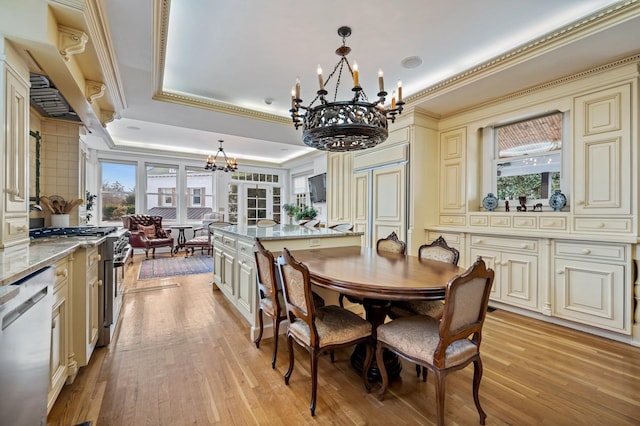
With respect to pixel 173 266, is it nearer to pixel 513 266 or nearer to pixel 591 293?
pixel 513 266

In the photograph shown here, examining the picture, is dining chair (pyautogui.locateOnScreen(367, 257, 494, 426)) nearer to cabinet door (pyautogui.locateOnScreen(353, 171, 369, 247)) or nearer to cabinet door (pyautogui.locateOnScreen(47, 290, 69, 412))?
cabinet door (pyautogui.locateOnScreen(47, 290, 69, 412))

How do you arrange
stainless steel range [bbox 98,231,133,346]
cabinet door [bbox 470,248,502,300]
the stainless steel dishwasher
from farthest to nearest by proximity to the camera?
1. cabinet door [bbox 470,248,502,300]
2. stainless steel range [bbox 98,231,133,346]
3. the stainless steel dishwasher

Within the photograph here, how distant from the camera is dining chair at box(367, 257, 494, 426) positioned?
4.61 ft

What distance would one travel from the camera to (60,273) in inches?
65.3

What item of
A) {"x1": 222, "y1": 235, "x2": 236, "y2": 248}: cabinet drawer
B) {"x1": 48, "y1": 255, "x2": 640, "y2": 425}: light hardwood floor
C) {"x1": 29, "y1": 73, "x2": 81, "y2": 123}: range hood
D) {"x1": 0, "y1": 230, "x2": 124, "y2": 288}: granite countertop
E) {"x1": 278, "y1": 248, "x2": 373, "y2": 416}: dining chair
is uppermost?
{"x1": 29, "y1": 73, "x2": 81, "y2": 123}: range hood

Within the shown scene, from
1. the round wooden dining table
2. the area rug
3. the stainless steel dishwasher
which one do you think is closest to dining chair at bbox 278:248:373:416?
the round wooden dining table

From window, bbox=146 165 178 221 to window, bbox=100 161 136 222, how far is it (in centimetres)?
36

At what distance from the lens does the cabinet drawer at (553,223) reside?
2.94 metres

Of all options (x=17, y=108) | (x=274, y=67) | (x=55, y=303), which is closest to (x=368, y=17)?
(x=274, y=67)

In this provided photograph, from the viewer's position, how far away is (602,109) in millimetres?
2707

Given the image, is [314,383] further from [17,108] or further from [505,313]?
[505,313]

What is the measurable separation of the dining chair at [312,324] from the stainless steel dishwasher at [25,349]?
1.12m

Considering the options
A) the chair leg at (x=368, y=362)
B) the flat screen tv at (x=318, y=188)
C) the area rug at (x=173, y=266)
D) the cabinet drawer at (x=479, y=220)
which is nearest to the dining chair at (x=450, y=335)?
the chair leg at (x=368, y=362)

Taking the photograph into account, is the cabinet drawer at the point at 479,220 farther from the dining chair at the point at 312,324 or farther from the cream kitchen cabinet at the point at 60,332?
the cream kitchen cabinet at the point at 60,332
